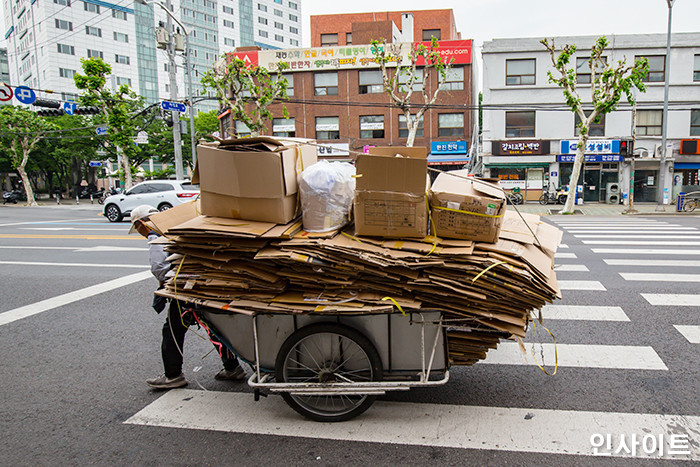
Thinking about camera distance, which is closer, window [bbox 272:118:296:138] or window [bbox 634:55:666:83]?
window [bbox 634:55:666:83]

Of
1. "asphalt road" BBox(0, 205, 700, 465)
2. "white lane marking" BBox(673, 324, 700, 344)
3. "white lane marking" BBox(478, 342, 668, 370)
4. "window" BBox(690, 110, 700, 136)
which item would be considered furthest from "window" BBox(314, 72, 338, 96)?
"white lane marking" BBox(478, 342, 668, 370)

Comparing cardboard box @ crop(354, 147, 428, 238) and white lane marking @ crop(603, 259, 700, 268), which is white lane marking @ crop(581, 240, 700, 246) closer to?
white lane marking @ crop(603, 259, 700, 268)

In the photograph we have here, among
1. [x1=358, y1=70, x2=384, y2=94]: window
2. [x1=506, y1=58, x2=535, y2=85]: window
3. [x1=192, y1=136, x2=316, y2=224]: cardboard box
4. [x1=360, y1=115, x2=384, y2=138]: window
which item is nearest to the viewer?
[x1=192, y1=136, x2=316, y2=224]: cardboard box

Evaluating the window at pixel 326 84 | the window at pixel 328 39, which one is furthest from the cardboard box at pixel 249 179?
the window at pixel 328 39

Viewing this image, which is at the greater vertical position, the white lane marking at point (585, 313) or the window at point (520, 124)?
the window at point (520, 124)

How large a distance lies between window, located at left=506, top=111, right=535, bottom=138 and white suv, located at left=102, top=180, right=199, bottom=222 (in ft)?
66.0

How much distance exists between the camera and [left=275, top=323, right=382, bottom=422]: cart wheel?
10.9 feet

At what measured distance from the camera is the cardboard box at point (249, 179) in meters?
3.48

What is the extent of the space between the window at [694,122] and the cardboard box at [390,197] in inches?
1267

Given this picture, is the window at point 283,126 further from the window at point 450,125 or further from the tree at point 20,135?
the tree at point 20,135

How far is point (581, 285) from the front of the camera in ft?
24.1

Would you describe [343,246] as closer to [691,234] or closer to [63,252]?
[63,252]

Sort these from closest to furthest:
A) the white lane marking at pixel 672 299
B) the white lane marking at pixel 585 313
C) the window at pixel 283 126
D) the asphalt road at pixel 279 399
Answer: the asphalt road at pixel 279 399 → the white lane marking at pixel 585 313 → the white lane marking at pixel 672 299 → the window at pixel 283 126

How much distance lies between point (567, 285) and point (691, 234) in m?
7.94
